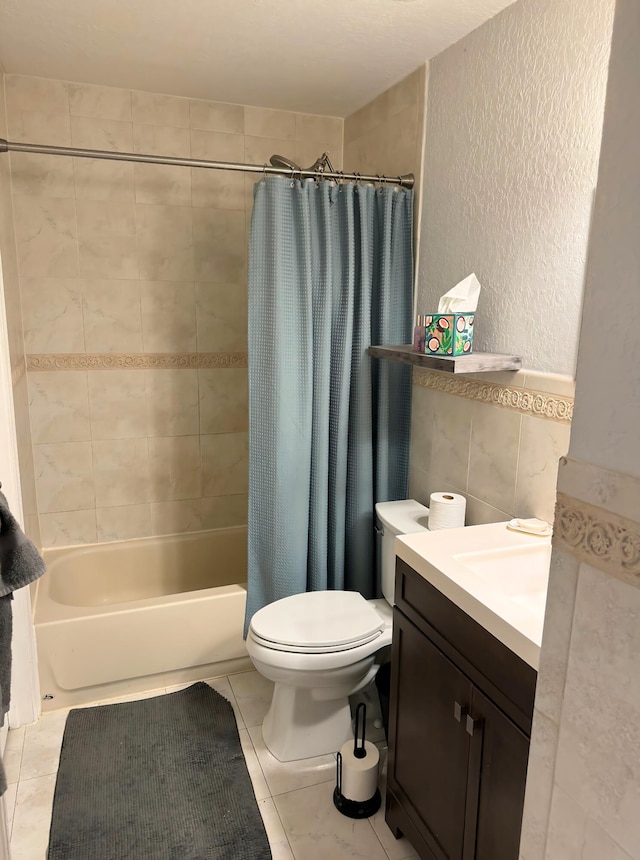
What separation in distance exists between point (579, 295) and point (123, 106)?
6.66 feet

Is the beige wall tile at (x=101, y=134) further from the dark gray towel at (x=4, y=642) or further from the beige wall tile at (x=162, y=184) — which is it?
the dark gray towel at (x=4, y=642)

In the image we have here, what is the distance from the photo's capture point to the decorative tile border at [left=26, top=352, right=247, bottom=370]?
2.61m

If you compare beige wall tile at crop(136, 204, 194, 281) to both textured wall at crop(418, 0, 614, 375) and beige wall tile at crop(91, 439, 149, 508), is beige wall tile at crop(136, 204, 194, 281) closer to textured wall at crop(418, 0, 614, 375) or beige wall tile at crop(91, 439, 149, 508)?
beige wall tile at crop(91, 439, 149, 508)

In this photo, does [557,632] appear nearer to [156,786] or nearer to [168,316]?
[156,786]

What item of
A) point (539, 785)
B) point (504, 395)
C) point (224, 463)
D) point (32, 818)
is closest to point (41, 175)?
point (224, 463)

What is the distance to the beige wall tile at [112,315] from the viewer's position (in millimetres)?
2627

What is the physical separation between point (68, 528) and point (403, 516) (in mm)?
1589

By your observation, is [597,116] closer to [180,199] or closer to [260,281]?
[260,281]

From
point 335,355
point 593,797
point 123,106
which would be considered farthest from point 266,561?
point 123,106

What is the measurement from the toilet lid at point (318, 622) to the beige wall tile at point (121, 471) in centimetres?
114

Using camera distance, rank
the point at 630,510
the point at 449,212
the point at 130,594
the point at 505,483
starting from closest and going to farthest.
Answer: the point at 630,510 → the point at 505,483 → the point at 449,212 → the point at 130,594

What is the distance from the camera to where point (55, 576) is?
2.59 metres

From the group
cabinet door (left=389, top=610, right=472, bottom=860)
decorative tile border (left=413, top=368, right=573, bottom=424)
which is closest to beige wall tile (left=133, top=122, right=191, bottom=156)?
decorative tile border (left=413, top=368, right=573, bottom=424)

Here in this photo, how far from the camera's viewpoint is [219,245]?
277cm
